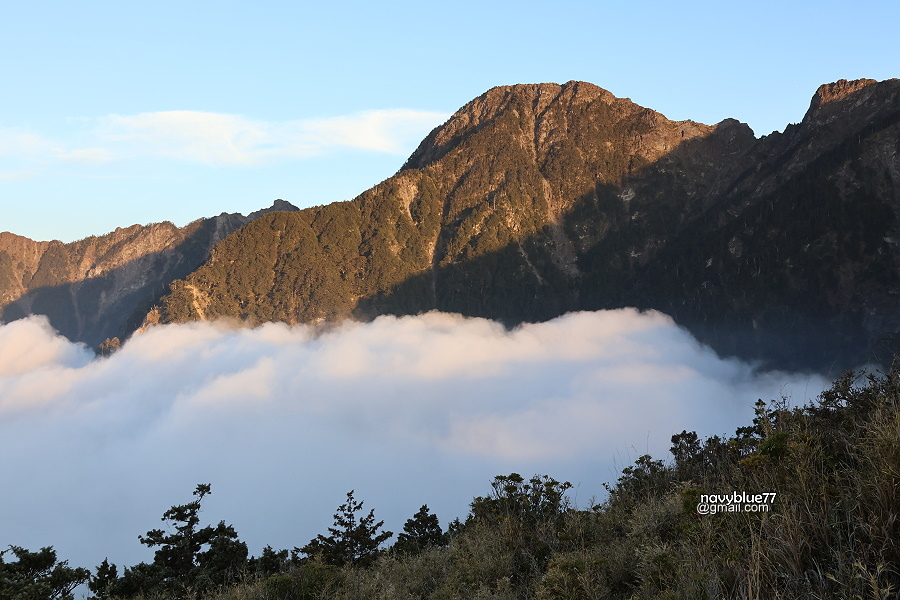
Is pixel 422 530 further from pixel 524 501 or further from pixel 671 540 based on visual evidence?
pixel 671 540

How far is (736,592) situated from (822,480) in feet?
7.28

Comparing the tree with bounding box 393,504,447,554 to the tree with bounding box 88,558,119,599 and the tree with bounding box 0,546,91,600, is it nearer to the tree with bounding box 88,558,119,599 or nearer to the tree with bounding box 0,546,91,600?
the tree with bounding box 88,558,119,599

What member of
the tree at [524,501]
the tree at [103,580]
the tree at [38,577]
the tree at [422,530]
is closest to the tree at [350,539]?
the tree at [422,530]

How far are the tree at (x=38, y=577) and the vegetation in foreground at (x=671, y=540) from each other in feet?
0.16

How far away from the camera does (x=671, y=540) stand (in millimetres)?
10508

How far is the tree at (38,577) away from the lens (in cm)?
1655

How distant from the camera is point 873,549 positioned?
6.45m

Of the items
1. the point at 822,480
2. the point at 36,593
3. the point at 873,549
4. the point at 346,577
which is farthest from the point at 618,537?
the point at 36,593

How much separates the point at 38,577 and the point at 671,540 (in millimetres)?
18677

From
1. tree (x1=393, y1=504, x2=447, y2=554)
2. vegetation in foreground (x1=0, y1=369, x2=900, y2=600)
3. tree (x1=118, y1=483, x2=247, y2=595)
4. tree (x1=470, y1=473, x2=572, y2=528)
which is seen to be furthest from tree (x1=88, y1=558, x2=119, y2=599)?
tree (x1=393, y1=504, x2=447, y2=554)

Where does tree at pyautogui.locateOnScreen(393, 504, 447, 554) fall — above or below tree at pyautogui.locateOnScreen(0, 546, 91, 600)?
below

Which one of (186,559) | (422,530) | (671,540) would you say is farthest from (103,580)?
(671,540)

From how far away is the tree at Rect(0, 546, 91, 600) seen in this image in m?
16.5

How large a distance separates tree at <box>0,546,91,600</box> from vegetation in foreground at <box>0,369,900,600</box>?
0.05 metres
